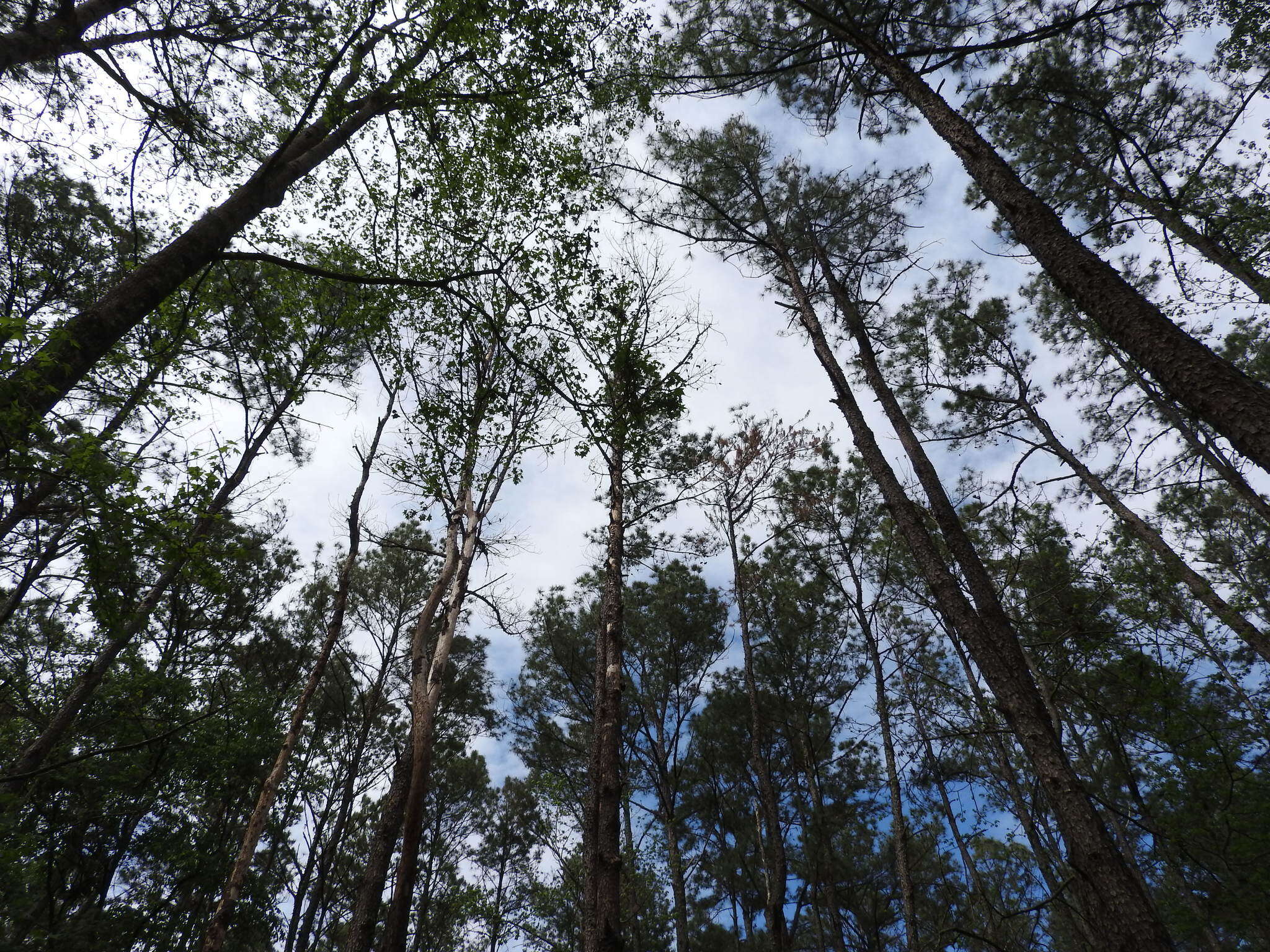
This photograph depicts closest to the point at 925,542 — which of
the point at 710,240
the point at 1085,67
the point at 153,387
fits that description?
the point at 710,240

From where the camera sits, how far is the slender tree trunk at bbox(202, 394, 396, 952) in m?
5.77

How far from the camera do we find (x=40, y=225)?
8.65 metres

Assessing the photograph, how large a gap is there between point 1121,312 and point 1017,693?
286 cm

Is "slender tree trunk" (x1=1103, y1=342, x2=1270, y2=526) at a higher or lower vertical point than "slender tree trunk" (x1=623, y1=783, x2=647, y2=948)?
higher

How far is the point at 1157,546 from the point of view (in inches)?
385

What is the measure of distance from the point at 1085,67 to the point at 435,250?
9.39m

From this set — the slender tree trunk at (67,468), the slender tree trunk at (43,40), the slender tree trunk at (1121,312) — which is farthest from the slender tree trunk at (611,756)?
the slender tree trunk at (43,40)

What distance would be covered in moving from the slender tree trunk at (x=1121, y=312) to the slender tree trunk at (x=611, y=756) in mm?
4056

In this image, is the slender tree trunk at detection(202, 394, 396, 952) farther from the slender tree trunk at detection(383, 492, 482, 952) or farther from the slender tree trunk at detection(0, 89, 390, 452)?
the slender tree trunk at detection(0, 89, 390, 452)

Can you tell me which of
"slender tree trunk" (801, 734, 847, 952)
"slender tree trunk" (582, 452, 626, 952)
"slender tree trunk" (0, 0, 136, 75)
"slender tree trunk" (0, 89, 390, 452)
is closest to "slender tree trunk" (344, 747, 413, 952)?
"slender tree trunk" (582, 452, 626, 952)

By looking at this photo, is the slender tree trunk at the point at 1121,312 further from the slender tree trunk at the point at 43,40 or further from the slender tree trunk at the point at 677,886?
the slender tree trunk at the point at 677,886

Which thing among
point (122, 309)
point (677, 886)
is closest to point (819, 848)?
point (677, 886)

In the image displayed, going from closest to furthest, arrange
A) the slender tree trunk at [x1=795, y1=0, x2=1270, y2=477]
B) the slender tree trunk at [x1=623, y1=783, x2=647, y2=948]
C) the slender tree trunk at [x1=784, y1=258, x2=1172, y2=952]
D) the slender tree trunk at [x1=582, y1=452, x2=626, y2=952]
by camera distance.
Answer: the slender tree trunk at [x1=795, y1=0, x2=1270, y2=477]
the slender tree trunk at [x1=784, y1=258, x2=1172, y2=952]
the slender tree trunk at [x1=582, y1=452, x2=626, y2=952]
the slender tree trunk at [x1=623, y1=783, x2=647, y2=948]

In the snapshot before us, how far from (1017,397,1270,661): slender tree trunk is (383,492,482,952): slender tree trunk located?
10.6 metres
